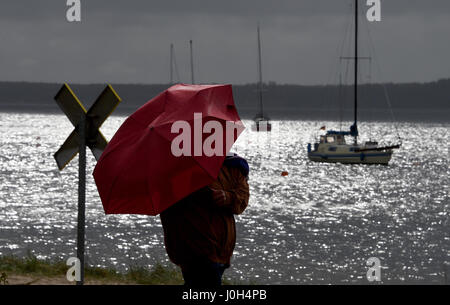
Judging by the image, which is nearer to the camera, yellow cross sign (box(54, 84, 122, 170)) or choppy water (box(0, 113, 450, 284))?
yellow cross sign (box(54, 84, 122, 170))

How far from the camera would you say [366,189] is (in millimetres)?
61844

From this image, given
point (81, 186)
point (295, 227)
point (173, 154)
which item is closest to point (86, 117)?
point (81, 186)

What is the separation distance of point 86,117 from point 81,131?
0.55 feet

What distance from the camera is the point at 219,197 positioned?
16.2 ft

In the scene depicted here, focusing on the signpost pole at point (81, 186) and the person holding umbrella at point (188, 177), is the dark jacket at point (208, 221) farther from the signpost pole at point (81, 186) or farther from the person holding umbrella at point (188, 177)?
the signpost pole at point (81, 186)

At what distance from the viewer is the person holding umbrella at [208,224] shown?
5004 mm

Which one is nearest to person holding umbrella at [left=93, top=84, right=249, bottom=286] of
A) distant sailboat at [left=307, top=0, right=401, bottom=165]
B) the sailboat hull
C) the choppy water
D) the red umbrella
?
the red umbrella

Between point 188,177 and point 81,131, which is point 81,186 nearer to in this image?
point 81,131

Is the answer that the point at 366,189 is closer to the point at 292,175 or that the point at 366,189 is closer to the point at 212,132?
the point at 292,175

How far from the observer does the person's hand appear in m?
4.92

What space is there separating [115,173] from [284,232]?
32269mm

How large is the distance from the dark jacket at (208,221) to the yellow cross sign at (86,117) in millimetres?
2057

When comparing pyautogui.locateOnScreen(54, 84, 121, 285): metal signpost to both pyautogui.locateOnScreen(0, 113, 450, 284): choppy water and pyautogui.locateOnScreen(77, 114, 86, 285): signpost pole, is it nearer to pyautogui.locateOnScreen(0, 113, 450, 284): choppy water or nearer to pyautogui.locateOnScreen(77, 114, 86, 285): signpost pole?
pyautogui.locateOnScreen(77, 114, 86, 285): signpost pole

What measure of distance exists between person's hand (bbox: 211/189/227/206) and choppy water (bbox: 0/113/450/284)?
7843 millimetres
